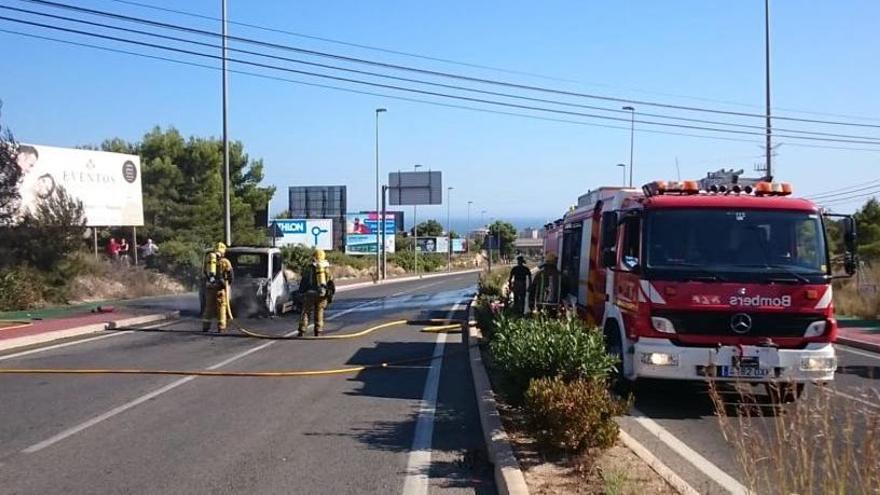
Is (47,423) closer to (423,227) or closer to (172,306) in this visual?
(172,306)

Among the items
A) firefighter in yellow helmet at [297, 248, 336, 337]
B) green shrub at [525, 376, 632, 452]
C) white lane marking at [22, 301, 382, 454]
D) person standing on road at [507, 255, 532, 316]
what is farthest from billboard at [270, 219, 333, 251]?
green shrub at [525, 376, 632, 452]

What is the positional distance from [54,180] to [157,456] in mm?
26291

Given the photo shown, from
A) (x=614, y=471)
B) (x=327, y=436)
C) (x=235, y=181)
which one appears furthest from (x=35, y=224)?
(x=235, y=181)

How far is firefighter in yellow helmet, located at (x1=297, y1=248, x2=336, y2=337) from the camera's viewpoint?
17.5m

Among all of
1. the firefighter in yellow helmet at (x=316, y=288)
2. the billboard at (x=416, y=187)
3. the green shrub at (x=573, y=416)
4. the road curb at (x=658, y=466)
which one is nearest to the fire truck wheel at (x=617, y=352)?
A: the road curb at (x=658, y=466)

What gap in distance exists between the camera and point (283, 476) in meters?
6.66

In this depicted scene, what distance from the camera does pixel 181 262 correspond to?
3469 centimetres

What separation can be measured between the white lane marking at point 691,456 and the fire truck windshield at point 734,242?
1.63 meters

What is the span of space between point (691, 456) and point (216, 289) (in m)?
12.8

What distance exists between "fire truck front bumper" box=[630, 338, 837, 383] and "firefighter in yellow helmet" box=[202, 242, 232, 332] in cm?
1121

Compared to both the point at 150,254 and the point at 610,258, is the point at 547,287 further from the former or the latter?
the point at 150,254

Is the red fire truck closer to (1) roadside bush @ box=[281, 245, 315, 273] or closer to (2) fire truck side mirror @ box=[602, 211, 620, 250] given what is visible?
(2) fire truck side mirror @ box=[602, 211, 620, 250]

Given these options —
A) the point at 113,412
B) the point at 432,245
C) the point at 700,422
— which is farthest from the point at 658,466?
the point at 432,245

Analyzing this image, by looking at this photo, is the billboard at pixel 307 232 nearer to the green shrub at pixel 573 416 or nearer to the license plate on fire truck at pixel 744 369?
the license plate on fire truck at pixel 744 369
